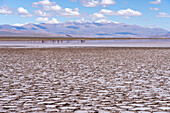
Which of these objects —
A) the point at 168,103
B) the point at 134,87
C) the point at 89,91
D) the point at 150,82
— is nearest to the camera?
the point at 168,103

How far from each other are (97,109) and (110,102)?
0.96m

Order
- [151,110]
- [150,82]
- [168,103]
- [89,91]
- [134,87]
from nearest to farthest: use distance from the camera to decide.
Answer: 1. [151,110]
2. [168,103]
3. [89,91]
4. [134,87]
5. [150,82]

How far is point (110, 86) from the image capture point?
11.3m

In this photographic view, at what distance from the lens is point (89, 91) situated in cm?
1020

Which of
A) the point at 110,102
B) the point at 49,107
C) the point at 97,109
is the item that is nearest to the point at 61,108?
the point at 49,107

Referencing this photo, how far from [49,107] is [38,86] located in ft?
12.2

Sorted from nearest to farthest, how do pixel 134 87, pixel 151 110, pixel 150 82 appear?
pixel 151 110 → pixel 134 87 → pixel 150 82

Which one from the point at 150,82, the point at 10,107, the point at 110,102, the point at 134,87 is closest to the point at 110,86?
the point at 134,87

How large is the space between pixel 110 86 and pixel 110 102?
294cm

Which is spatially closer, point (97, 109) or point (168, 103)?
point (97, 109)

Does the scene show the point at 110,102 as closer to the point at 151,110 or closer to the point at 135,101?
the point at 135,101

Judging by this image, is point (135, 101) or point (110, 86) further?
point (110, 86)

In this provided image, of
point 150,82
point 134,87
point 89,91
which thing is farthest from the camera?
point 150,82

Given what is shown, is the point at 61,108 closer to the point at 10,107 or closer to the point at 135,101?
the point at 10,107
